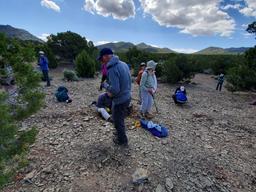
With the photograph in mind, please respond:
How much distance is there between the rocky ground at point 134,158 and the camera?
4398mm

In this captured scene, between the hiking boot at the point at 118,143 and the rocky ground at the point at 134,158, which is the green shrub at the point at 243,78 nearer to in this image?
the rocky ground at the point at 134,158

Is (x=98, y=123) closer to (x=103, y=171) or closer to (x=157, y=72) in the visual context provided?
(x=103, y=171)

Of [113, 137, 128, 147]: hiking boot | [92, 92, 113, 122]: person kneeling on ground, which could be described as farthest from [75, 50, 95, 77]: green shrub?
[113, 137, 128, 147]: hiking boot

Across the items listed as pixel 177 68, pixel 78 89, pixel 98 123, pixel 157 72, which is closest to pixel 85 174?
pixel 98 123

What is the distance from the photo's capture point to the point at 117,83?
4.81 metres

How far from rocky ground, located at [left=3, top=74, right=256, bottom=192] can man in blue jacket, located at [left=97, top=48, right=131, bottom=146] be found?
799 mm

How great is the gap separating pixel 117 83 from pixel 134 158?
1609 mm

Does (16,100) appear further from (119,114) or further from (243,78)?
(243,78)

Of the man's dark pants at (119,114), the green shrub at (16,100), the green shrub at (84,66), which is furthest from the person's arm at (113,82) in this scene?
the green shrub at (84,66)

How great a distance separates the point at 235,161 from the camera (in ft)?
19.5

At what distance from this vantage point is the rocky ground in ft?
14.4

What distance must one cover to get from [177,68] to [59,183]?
15.0m

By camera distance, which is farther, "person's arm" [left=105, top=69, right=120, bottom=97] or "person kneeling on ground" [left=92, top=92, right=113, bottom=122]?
"person kneeling on ground" [left=92, top=92, right=113, bottom=122]

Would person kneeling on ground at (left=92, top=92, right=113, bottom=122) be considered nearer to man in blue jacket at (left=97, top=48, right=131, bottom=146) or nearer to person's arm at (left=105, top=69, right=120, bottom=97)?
man in blue jacket at (left=97, top=48, right=131, bottom=146)
